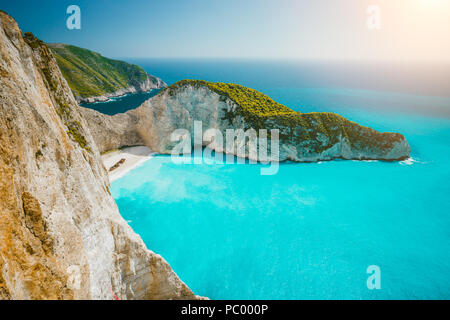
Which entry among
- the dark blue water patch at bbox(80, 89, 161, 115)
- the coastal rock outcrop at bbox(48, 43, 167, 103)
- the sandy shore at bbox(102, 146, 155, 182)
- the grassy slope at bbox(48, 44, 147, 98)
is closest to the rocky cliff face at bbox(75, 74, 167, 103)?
the coastal rock outcrop at bbox(48, 43, 167, 103)

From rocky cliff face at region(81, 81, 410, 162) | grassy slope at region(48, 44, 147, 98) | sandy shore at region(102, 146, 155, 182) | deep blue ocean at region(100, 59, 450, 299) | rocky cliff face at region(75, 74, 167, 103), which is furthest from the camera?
grassy slope at region(48, 44, 147, 98)

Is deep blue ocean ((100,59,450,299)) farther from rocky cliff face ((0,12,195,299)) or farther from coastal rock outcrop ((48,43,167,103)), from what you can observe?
coastal rock outcrop ((48,43,167,103))

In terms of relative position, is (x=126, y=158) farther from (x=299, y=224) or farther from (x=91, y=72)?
(x=91, y=72)

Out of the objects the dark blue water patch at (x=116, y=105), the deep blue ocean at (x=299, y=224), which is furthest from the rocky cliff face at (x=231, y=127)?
the dark blue water patch at (x=116, y=105)

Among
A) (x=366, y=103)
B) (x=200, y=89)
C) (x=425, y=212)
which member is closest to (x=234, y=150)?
(x=200, y=89)

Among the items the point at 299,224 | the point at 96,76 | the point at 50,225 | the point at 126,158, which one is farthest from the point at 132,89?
the point at 50,225

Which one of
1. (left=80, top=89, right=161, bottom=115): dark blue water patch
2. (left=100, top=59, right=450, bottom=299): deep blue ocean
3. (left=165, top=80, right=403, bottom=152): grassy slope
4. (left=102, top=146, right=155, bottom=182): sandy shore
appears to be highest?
(left=80, top=89, right=161, bottom=115): dark blue water patch

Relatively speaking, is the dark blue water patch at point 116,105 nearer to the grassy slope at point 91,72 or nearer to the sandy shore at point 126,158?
the grassy slope at point 91,72
